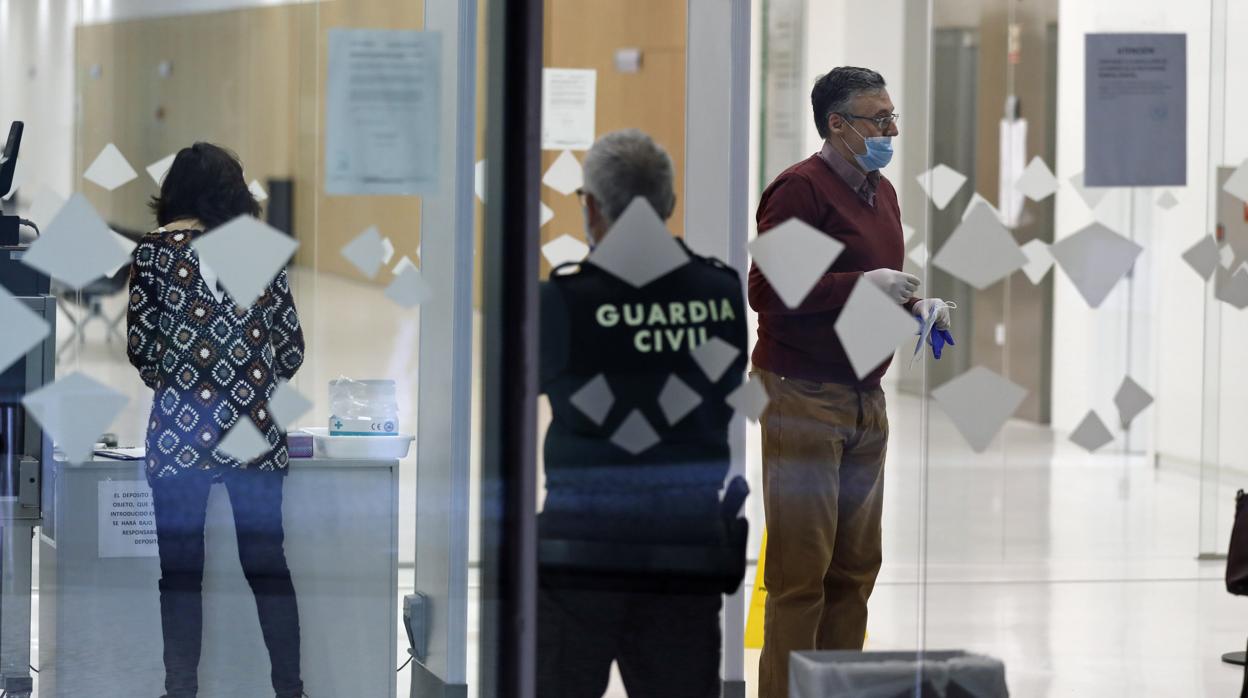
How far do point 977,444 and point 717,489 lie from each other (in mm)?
563

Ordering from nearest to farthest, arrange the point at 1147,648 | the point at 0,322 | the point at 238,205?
the point at 0,322 < the point at 238,205 < the point at 1147,648

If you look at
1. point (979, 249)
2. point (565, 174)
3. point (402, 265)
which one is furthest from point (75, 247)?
point (979, 249)

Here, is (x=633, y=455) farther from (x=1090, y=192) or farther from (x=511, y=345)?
(x=1090, y=192)

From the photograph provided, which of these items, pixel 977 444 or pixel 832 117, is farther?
pixel 977 444

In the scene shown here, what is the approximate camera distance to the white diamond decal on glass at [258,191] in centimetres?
283

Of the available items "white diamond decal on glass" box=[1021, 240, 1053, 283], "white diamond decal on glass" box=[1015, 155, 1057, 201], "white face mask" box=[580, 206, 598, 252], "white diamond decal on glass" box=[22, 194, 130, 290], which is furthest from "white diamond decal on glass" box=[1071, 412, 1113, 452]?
"white diamond decal on glass" box=[22, 194, 130, 290]

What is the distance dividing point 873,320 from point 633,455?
517mm

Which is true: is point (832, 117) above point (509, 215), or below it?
above

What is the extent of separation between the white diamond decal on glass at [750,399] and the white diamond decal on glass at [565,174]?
49 cm

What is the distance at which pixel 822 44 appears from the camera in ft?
10.6

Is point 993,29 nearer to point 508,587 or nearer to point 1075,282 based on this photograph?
point 1075,282

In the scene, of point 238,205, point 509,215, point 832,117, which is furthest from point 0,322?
point 832,117

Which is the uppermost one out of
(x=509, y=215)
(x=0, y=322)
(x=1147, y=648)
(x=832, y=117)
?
(x=832, y=117)

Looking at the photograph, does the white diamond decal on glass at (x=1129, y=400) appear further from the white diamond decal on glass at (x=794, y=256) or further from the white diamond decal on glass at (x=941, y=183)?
the white diamond decal on glass at (x=794, y=256)
